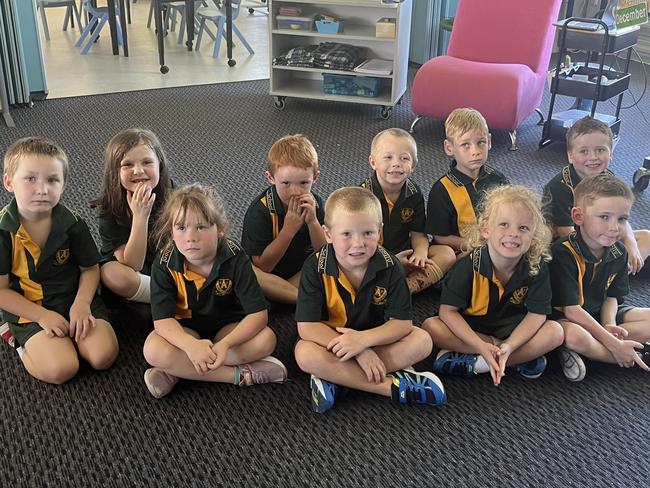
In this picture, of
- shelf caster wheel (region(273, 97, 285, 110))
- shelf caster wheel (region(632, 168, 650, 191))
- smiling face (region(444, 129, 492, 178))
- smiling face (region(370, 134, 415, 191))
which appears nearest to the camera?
smiling face (region(370, 134, 415, 191))

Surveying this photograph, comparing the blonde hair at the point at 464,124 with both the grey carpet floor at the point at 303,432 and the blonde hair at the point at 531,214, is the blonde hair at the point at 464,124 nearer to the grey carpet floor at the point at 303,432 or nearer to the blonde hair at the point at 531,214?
the blonde hair at the point at 531,214

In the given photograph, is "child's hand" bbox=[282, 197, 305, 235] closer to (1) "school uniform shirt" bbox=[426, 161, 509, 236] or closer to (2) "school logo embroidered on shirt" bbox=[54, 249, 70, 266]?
(1) "school uniform shirt" bbox=[426, 161, 509, 236]

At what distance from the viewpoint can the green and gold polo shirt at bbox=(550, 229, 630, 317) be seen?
198cm

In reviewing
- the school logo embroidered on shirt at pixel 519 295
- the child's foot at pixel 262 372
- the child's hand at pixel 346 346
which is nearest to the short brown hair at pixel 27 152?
the child's foot at pixel 262 372

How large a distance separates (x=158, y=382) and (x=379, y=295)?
63cm

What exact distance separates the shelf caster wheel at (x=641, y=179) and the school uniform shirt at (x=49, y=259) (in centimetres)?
248

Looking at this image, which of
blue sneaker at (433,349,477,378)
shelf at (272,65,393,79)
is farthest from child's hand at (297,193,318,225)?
shelf at (272,65,393,79)

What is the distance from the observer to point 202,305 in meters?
1.92

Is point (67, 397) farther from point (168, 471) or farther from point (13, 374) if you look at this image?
point (168, 471)

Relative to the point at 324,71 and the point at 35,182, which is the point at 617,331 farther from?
the point at 324,71

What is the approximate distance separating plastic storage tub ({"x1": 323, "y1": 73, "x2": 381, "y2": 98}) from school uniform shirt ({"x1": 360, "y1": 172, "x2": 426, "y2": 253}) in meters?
2.11

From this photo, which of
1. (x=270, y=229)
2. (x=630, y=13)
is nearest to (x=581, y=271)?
(x=270, y=229)

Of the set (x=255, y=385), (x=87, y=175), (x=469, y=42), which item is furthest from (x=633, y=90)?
(x=255, y=385)

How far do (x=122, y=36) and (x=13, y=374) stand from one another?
4.48 m
